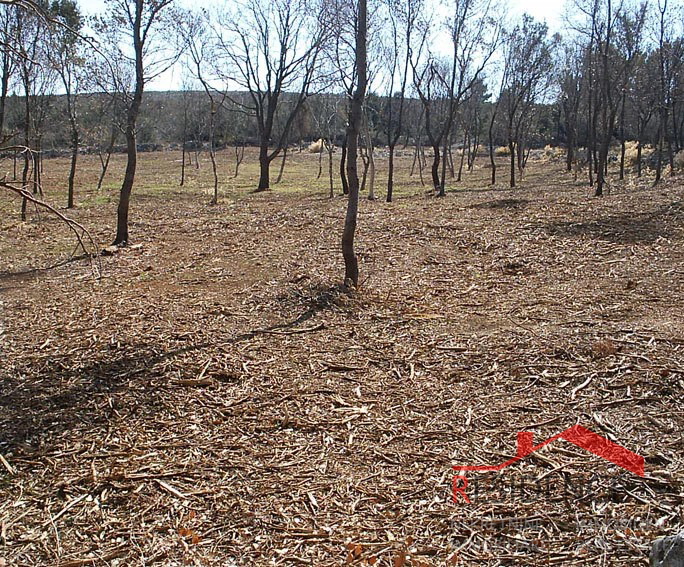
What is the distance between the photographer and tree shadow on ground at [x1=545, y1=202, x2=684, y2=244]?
9211 millimetres

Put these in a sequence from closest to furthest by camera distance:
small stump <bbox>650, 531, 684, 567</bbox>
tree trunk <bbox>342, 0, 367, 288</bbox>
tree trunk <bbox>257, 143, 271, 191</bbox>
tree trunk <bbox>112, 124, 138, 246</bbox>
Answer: small stump <bbox>650, 531, 684, 567</bbox> < tree trunk <bbox>342, 0, 367, 288</bbox> < tree trunk <bbox>112, 124, 138, 246</bbox> < tree trunk <bbox>257, 143, 271, 191</bbox>

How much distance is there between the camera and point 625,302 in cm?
Answer: 609

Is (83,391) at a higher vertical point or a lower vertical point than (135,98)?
lower

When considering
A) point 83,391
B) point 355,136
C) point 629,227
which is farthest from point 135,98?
point 629,227

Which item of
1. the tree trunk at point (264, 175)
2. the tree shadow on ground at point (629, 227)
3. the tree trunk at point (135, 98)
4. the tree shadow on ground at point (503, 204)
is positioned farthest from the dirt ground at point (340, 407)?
the tree trunk at point (264, 175)

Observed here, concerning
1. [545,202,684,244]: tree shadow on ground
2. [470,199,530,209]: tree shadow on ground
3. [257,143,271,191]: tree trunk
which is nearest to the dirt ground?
[545,202,684,244]: tree shadow on ground

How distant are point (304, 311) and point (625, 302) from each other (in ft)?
10.4

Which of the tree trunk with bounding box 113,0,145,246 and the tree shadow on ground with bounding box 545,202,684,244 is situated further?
the tree trunk with bounding box 113,0,145,246

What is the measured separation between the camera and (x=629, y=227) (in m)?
9.98

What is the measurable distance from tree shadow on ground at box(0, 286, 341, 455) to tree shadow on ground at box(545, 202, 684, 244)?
A: 6.07 metres

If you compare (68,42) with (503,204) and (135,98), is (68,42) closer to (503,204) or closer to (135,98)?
(135,98)

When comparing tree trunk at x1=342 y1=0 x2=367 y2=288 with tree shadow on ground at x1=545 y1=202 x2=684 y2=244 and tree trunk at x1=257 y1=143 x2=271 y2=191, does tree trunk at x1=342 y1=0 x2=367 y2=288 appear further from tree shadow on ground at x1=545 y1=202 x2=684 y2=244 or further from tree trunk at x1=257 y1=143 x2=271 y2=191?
tree trunk at x1=257 y1=143 x2=271 y2=191

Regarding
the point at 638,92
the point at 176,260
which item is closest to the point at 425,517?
the point at 176,260

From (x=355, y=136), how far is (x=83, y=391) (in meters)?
3.82
